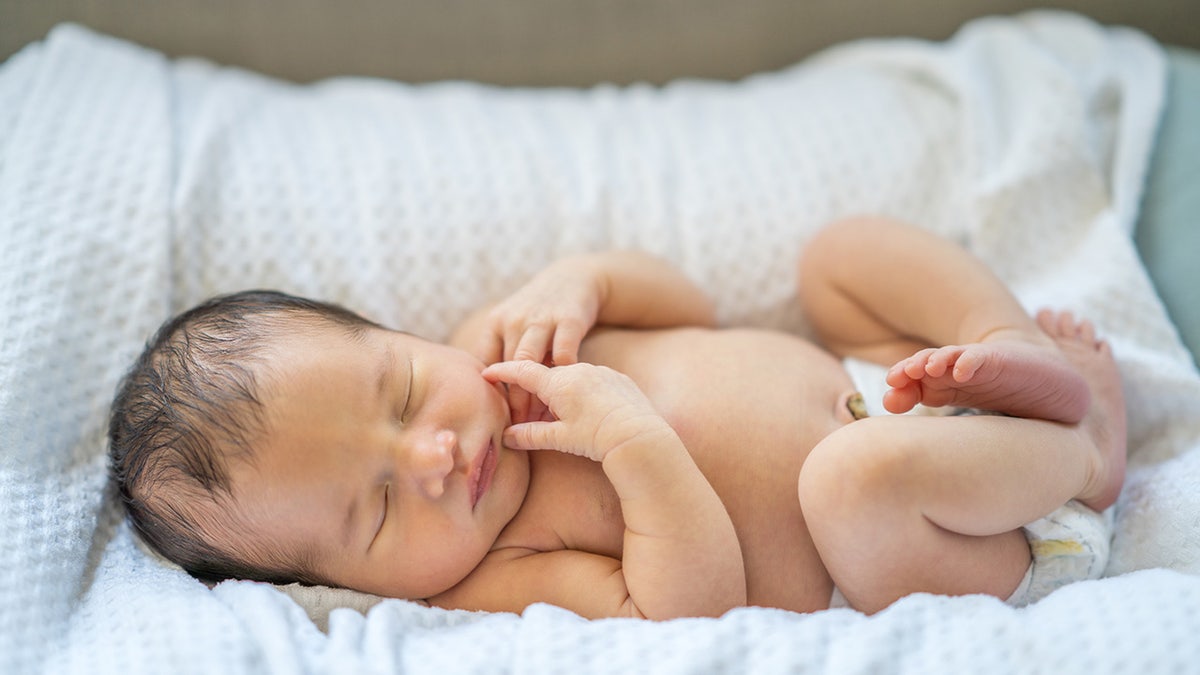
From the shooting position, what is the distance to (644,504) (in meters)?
0.96

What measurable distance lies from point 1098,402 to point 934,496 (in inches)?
13.5

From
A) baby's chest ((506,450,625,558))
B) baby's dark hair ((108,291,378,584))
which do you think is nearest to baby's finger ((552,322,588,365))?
baby's chest ((506,450,625,558))

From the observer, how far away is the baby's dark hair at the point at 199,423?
0.94m

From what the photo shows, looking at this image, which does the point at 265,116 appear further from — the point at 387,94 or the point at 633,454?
the point at 633,454

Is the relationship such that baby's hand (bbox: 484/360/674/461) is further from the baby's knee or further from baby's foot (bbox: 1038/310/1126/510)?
baby's foot (bbox: 1038/310/1126/510)

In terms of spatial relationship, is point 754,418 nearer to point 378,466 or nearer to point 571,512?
point 571,512

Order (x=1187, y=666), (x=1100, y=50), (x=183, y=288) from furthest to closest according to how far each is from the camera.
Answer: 1. (x=1100, y=50)
2. (x=183, y=288)
3. (x=1187, y=666)

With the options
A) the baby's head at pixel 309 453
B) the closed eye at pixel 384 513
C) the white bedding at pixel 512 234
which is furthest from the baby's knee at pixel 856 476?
the closed eye at pixel 384 513

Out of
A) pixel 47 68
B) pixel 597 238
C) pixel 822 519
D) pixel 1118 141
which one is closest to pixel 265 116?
pixel 47 68

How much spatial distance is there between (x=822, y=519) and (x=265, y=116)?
41.7 inches

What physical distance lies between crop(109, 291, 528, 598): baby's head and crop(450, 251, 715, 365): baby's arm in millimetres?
94

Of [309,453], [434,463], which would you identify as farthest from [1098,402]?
[309,453]

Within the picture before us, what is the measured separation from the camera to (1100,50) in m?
1.50

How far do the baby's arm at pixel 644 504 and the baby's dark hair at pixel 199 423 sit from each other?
257 millimetres
